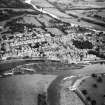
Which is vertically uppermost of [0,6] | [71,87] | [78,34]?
[0,6]

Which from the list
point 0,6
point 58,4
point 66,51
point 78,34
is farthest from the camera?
point 58,4

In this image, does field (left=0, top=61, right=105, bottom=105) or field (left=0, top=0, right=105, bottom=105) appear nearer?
field (left=0, top=61, right=105, bottom=105)

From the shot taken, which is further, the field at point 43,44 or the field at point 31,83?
the field at point 43,44

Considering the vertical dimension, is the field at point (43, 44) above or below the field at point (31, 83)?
above

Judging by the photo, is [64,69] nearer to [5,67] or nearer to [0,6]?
[5,67]

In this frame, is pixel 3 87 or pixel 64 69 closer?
pixel 3 87

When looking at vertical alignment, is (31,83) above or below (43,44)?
below

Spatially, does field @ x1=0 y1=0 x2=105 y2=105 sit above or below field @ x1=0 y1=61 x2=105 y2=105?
above

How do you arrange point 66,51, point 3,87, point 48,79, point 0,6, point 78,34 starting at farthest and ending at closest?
point 0,6, point 78,34, point 66,51, point 48,79, point 3,87

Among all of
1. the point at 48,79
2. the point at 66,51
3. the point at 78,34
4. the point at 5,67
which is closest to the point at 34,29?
the point at 78,34

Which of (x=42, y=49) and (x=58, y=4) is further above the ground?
(x=58, y=4)

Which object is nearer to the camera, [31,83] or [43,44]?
[31,83]
